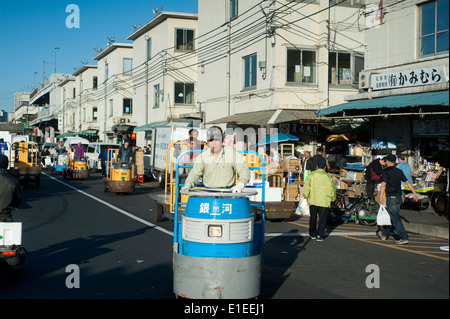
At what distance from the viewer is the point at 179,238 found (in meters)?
6.28

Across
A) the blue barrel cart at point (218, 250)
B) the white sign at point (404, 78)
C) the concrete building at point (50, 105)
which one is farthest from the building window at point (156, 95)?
the concrete building at point (50, 105)

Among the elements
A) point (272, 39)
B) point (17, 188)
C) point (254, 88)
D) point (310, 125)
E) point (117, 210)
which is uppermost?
point (272, 39)

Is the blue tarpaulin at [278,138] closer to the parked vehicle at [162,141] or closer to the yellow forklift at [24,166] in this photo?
the parked vehicle at [162,141]

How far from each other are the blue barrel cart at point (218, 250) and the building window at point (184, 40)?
32409 mm

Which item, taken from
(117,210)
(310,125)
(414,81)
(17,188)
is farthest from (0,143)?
(414,81)

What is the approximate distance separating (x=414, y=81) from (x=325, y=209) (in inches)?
202

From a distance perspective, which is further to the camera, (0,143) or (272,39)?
(272,39)

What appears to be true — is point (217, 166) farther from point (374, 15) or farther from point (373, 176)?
point (374, 15)

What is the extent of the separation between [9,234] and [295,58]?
18.8m

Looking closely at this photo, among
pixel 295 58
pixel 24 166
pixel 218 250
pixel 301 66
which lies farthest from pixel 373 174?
pixel 24 166

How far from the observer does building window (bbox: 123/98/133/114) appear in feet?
160

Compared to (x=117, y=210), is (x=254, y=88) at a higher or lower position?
higher

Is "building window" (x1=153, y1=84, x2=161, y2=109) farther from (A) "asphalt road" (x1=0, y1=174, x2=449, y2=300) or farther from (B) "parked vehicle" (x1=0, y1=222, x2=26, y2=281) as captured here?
(B) "parked vehicle" (x1=0, y1=222, x2=26, y2=281)
